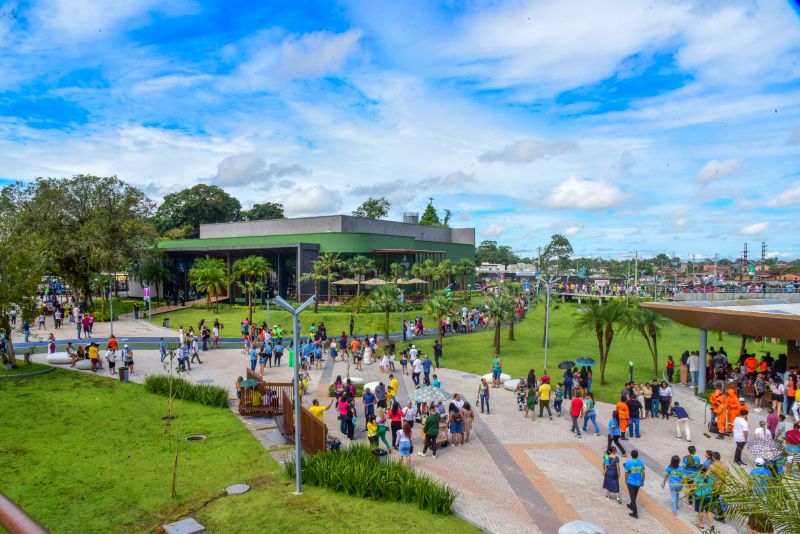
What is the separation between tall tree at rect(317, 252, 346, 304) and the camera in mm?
48812

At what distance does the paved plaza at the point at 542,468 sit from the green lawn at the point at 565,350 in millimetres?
3504

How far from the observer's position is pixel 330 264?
162 feet

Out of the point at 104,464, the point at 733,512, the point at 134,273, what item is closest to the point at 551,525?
the point at 733,512

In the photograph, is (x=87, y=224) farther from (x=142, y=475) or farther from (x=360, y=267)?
(x=142, y=475)

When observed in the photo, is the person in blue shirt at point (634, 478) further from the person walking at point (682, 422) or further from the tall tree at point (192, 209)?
the tall tree at point (192, 209)

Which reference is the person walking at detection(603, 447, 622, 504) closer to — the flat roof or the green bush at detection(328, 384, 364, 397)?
the flat roof

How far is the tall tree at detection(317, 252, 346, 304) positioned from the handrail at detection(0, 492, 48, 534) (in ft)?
152

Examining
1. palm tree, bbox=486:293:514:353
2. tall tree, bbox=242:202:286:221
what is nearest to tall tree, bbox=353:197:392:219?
tall tree, bbox=242:202:286:221

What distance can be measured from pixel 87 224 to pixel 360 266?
73.3 feet

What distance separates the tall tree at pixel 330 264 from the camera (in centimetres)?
4881

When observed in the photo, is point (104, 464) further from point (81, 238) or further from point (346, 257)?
point (346, 257)

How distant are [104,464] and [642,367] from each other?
958 inches

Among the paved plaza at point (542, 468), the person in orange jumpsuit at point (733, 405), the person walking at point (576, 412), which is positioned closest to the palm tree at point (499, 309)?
the paved plaza at point (542, 468)

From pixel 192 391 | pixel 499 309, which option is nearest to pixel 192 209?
pixel 499 309
